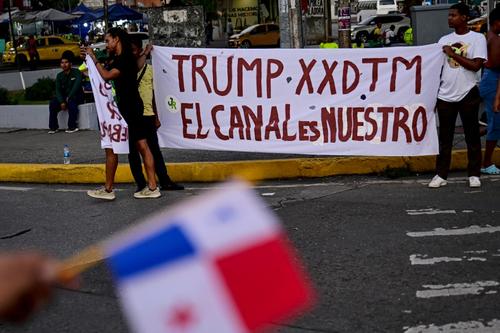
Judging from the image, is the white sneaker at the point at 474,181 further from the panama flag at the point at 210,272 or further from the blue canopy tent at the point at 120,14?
the blue canopy tent at the point at 120,14

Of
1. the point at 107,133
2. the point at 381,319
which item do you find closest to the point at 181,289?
the point at 381,319

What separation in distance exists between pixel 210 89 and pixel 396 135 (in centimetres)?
220

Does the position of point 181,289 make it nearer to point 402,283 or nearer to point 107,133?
point 402,283

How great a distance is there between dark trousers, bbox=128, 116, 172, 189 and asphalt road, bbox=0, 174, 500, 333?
0.76ft

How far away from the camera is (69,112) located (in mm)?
13938

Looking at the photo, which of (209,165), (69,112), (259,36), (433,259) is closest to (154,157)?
(209,165)

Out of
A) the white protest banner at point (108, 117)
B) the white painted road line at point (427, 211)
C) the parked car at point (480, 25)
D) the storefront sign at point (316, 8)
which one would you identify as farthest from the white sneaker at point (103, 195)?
the parked car at point (480, 25)

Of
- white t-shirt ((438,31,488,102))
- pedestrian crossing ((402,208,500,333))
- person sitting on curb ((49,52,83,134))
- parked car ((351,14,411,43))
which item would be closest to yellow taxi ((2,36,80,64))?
parked car ((351,14,411,43))

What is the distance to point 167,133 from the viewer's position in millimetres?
9734

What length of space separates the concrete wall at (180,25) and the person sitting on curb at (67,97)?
7.38ft

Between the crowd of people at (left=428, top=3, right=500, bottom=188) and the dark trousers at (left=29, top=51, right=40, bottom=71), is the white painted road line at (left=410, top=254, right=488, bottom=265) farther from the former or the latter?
the dark trousers at (left=29, top=51, right=40, bottom=71)

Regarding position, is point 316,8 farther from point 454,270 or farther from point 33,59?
point 33,59

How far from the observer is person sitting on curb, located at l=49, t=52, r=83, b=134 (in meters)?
14.0


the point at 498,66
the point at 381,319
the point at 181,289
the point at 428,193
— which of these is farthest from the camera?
the point at 498,66
